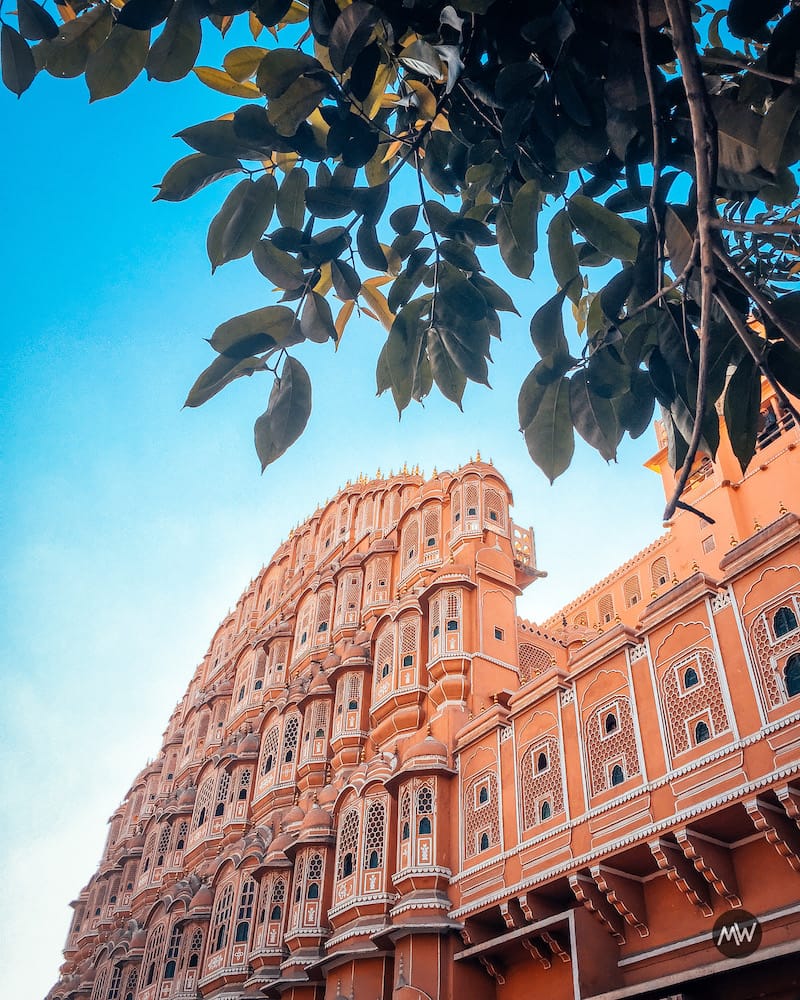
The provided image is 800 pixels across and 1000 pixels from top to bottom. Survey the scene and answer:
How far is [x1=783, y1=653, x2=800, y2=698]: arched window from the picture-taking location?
808 cm

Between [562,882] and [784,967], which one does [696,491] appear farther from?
[784,967]

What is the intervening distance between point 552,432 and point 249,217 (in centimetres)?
73

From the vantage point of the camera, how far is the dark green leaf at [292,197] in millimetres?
1665

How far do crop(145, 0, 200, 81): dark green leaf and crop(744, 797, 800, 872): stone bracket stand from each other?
8272mm

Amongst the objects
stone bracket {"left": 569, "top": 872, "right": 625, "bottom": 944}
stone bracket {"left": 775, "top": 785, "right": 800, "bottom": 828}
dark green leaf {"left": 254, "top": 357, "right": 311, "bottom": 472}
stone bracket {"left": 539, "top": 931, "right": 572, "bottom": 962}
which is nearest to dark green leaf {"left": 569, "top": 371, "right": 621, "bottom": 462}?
dark green leaf {"left": 254, "top": 357, "right": 311, "bottom": 472}

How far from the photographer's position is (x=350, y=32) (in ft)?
4.69

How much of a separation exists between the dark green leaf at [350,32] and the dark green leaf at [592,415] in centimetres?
74

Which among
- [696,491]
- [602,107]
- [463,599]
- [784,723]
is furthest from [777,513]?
[602,107]

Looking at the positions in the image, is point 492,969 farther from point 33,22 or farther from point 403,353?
point 33,22

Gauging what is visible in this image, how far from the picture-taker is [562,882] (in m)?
9.94

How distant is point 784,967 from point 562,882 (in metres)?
2.74

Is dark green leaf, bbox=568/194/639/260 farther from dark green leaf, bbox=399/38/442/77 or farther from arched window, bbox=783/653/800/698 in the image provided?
arched window, bbox=783/653/800/698

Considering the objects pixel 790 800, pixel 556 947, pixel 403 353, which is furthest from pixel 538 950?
pixel 403 353

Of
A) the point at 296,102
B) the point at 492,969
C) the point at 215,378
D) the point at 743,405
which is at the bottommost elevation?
the point at 743,405
